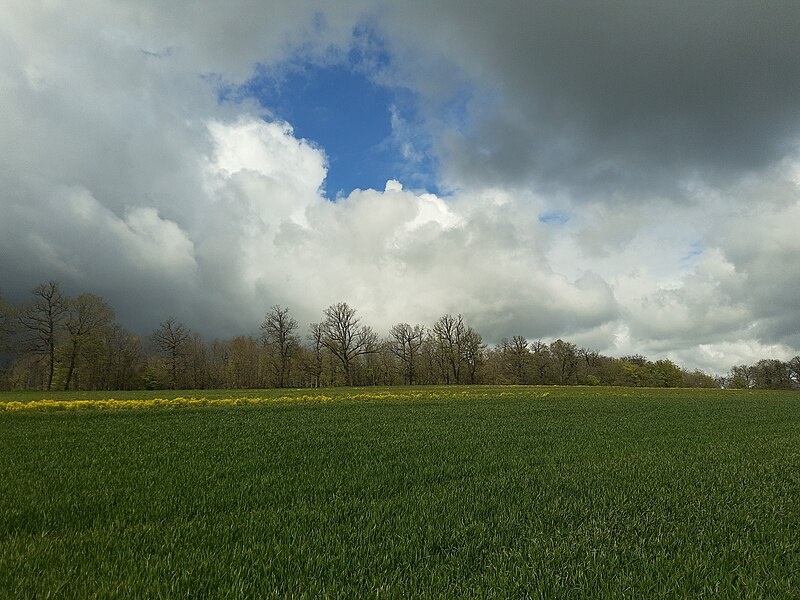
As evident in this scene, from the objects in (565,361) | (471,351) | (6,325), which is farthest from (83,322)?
(565,361)

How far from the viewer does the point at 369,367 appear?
105062mm

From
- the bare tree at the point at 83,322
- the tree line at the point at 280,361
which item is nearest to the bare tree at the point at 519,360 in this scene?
the tree line at the point at 280,361

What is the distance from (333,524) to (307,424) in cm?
1194

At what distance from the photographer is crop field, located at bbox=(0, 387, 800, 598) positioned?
162 inches

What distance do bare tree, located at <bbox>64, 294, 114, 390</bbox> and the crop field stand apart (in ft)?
217

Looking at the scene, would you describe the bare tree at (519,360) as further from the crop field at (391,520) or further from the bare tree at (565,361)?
the crop field at (391,520)

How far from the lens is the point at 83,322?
220ft

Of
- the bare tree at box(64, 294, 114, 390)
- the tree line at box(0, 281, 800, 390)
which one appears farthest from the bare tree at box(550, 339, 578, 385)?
the bare tree at box(64, 294, 114, 390)

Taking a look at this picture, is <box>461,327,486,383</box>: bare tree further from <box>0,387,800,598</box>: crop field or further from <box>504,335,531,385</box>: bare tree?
<box>0,387,800,598</box>: crop field

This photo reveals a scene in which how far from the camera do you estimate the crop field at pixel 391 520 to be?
4.11 metres

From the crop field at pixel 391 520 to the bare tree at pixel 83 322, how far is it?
6623 cm

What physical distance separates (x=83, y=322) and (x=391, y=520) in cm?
8021

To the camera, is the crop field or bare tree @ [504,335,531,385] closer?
the crop field

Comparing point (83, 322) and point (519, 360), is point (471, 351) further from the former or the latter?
point (83, 322)
